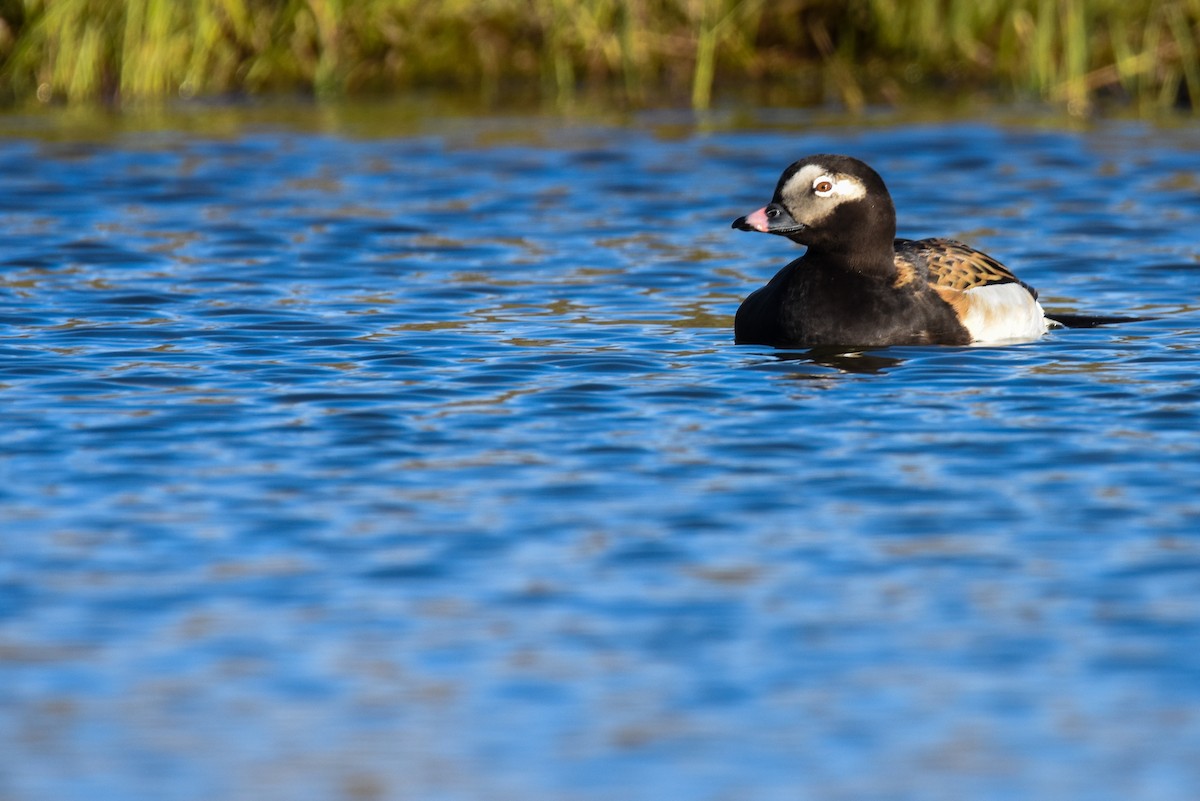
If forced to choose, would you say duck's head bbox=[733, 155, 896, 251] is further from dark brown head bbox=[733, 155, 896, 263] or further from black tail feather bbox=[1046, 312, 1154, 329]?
black tail feather bbox=[1046, 312, 1154, 329]

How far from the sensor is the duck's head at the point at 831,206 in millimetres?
10047

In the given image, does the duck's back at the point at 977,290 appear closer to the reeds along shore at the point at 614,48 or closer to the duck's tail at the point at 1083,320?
the duck's tail at the point at 1083,320

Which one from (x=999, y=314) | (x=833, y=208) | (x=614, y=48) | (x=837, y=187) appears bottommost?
(x=999, y=314)

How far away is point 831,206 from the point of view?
1007 centimetres

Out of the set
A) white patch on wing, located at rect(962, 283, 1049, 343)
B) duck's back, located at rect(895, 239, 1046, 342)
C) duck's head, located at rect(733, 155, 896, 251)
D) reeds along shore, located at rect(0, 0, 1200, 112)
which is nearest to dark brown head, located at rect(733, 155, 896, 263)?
duck's head, located at rect(733, 155, 896, 251)

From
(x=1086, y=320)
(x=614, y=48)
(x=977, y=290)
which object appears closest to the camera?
(x=977, y=290)

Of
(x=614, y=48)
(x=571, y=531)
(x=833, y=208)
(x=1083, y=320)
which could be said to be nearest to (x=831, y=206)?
(x=833, y=208)

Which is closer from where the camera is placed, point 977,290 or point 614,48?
point 977,290

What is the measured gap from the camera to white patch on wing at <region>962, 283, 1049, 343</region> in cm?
1011

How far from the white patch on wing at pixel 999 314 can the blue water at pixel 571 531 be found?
0.19m

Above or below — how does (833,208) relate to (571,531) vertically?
above

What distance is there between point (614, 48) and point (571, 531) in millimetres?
12124

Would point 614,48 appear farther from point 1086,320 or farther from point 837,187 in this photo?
point 837,187

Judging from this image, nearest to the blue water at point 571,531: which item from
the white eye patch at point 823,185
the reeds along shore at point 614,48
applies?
the white eye patch at point 823,185
